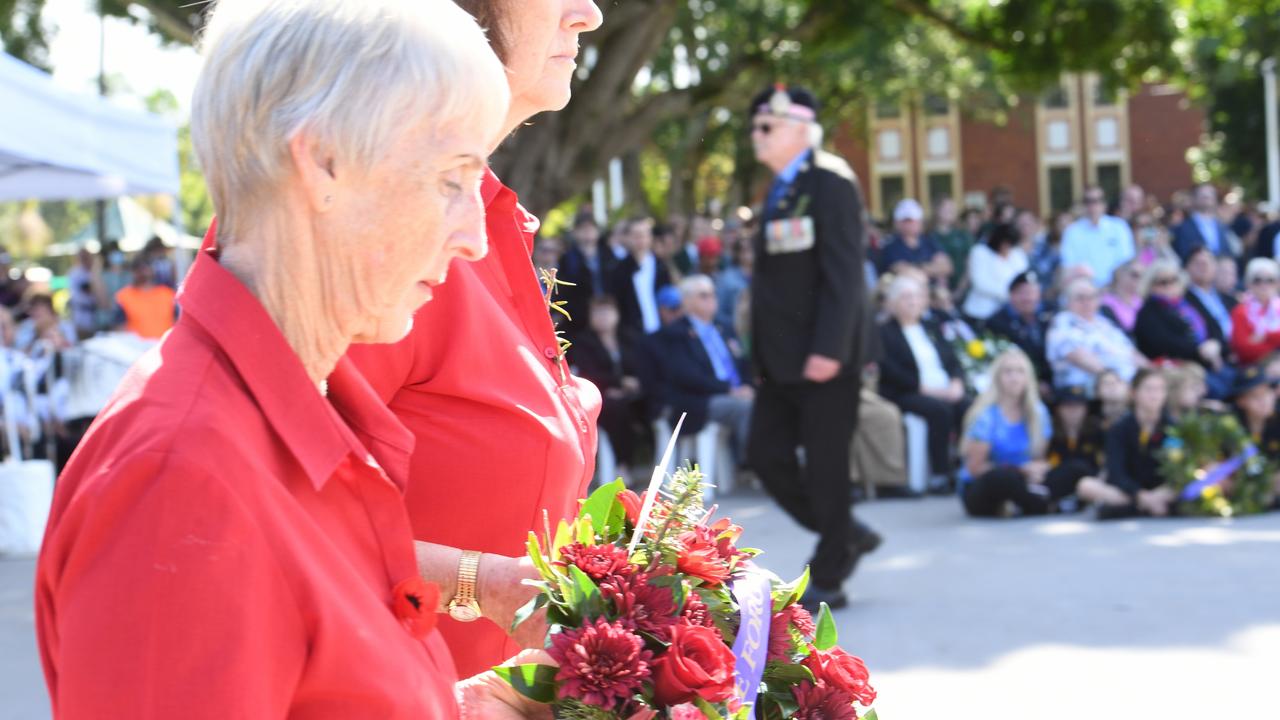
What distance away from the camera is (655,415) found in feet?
35.7

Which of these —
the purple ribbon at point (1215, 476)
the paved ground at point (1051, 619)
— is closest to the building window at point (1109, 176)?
the purple ribbon at point (1215, 476)

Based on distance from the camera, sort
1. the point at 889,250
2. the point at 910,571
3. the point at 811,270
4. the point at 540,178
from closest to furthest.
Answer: the point at 811,270 → the point at 910,571 → the point at 540,178 → the point at 889,250

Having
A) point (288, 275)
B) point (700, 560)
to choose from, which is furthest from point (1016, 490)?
point (288, 275)

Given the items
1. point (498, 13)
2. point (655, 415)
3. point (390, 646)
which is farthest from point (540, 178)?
point (390, 646)

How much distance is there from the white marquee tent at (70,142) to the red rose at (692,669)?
24.3ft

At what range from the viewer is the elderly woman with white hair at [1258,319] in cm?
1143

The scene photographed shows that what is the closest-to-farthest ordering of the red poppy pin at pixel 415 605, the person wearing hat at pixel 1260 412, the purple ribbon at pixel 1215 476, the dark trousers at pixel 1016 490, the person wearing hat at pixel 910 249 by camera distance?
the red poppy pin at pixel 415 605 → the purple ribbon at pixel 1215 476 → the dark trousers at pixel 1016 490 → the person wearing hat at pixel 1260 412 → the person wearing hat at pixel 910 249

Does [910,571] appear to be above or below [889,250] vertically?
below

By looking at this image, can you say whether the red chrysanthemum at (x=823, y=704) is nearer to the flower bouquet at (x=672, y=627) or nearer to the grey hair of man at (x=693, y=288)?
the flower bouquet at (x=672, y=627)

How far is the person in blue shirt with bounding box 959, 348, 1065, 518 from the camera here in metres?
9.38

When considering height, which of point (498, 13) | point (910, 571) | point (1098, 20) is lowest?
point (910, 571)

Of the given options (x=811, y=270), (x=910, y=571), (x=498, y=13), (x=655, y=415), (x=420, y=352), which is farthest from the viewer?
(x=655, y=415)

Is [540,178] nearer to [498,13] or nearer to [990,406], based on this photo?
[990,406]

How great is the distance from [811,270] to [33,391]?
572 centimetres
